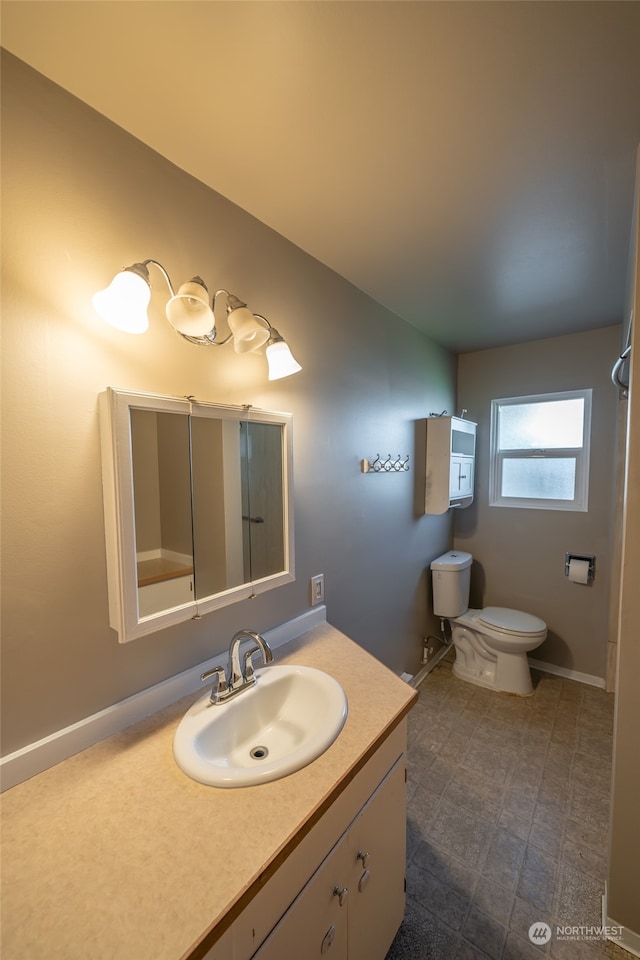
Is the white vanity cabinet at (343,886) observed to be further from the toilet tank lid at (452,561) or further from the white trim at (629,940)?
the toilet tank lid at (452,561)

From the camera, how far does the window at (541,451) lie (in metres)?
2.46

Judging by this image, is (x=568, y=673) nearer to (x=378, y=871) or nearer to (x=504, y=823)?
(x=504, y=823)

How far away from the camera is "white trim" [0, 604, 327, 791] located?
76cm

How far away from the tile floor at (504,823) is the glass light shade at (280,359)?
6.17 feet

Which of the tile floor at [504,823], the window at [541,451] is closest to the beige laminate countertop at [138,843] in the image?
the tile floor at [504,823]

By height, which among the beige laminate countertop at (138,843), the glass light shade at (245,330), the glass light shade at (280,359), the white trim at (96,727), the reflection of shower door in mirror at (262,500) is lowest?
the beige laminate countertop at (138,843)

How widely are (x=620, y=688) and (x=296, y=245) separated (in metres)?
1.91

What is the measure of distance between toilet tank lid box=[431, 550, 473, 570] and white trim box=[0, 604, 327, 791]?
1.73 m

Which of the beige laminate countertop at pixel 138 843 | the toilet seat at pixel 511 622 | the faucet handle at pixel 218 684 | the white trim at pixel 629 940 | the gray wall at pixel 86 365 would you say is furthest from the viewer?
the toilet seat at pixel 511 622

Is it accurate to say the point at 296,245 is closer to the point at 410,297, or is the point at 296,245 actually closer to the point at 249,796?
the point at 410,297

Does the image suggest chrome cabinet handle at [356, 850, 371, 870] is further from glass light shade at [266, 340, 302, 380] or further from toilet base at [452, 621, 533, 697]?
toilet base at [452, 621, 533, 697]

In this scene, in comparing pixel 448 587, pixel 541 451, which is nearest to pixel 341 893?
pixel 448 587

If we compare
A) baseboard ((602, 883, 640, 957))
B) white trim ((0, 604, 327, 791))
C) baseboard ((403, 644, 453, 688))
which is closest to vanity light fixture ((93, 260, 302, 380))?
white trim ((0, 604, 327, 791))

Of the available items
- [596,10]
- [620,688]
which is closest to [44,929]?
[620,688]
